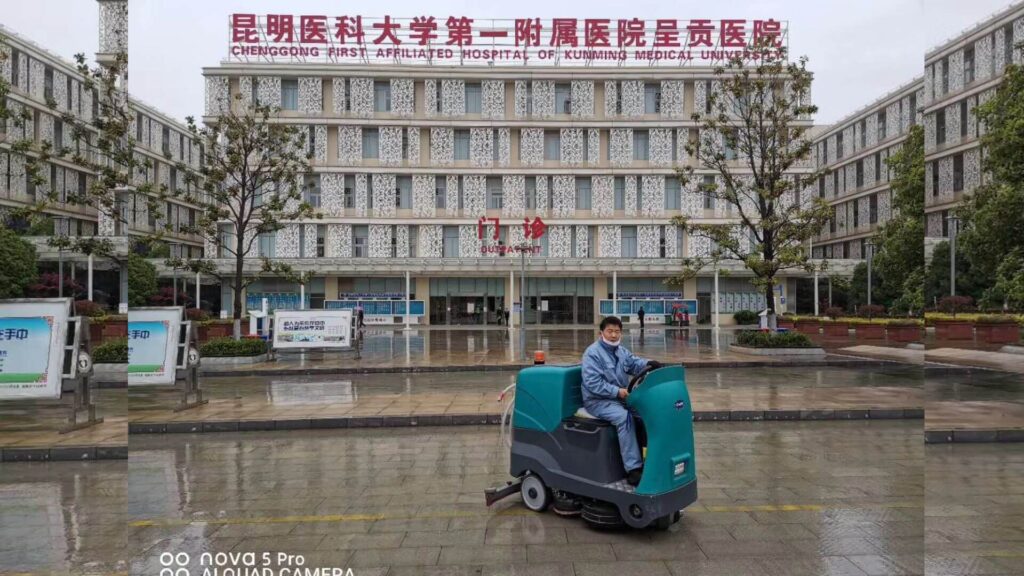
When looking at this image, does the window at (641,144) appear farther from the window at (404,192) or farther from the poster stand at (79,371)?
the poster stand at (79,371)

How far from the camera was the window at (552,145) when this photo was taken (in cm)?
4797

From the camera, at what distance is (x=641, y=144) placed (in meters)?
48.1

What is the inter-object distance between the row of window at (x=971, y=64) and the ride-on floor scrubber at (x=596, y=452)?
8.63 ft

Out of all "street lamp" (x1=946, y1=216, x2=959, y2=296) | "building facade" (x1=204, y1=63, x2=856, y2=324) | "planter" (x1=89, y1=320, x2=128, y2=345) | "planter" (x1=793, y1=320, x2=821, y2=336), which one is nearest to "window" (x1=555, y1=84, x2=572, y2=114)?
"building facade" (x1=204, y1=63, x2=856, y2=324)

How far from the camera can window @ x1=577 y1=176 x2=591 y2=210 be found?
47.9 meters

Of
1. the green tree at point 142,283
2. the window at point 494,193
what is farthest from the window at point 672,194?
the green tree at point 142,283

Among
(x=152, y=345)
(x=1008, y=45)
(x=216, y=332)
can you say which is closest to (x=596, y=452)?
(x=1008, y=45)

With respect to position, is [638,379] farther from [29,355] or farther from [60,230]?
[29,355]

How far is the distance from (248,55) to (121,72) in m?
42.2

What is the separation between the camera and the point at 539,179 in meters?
47.6

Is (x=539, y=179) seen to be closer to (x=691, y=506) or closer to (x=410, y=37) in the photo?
(x=410, y=37)

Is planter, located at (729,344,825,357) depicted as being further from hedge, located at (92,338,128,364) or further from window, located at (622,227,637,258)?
window, located at (622,227,637,258)

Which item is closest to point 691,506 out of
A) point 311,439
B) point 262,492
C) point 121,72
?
point 262,492

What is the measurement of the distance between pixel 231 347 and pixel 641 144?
3713cm
